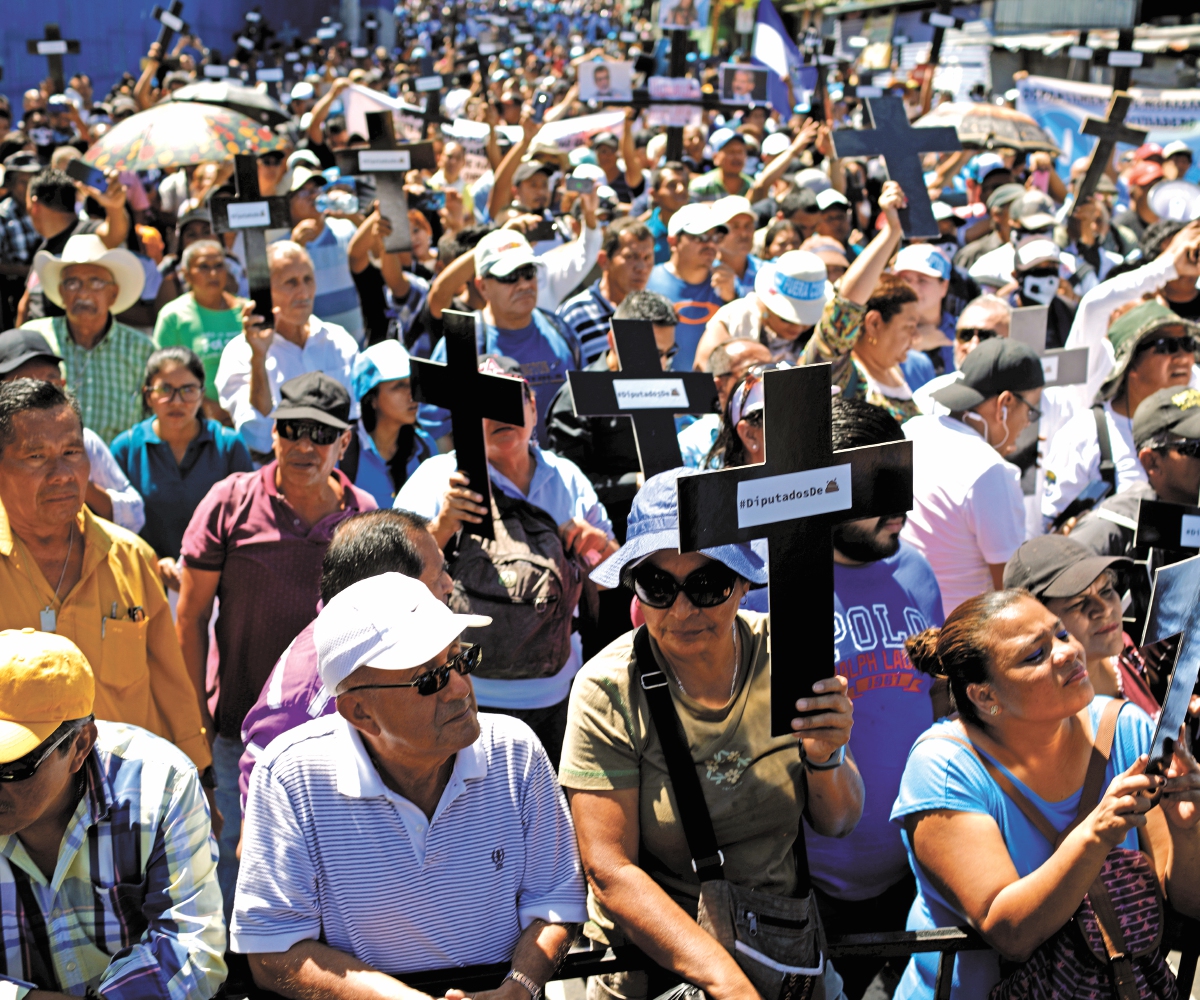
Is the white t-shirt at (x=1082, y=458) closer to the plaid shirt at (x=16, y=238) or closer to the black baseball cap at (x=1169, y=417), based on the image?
the black baseball cap at (x=1169, y=417)

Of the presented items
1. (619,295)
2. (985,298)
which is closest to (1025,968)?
(985,298)

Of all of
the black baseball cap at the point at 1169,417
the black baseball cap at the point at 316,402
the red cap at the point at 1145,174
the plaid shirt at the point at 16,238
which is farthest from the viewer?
the red cap at the point at 1145,174

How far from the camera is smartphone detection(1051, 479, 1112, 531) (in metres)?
4.24

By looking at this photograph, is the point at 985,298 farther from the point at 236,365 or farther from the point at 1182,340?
the point at 236,365

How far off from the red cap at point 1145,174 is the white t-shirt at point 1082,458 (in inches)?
272

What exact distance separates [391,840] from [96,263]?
12.7ft

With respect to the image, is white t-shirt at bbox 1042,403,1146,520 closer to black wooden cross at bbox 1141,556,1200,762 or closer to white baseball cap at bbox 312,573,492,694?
black wooden cross at bbox 1141,556,1200,762

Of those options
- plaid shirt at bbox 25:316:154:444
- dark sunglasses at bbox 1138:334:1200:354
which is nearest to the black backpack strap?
dark sunglasses at bbox 1138:334:1200:354

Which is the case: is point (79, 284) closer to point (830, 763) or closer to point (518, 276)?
point (518, 276)

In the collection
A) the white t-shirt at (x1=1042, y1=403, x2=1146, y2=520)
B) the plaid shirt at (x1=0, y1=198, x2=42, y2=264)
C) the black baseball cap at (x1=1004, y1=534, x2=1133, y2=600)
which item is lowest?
the white t-shirt at (x1=1042, y1=403, x2=1146, y2=520)

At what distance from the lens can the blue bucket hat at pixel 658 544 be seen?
2287 millimetres

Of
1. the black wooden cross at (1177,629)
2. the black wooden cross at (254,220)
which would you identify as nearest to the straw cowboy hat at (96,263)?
the black wooden cross at (254,220)

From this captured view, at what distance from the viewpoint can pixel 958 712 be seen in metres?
2.47

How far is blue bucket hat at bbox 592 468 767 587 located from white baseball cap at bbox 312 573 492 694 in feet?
1.06
